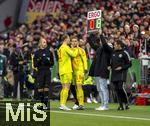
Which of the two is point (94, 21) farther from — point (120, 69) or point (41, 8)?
point (41, 8)

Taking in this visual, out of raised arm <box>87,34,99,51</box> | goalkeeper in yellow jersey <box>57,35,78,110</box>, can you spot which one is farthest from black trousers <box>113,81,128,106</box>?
goalkeeper in yellow jersey <box>57,35,78,110</box>

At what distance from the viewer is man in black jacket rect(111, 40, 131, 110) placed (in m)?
20.0

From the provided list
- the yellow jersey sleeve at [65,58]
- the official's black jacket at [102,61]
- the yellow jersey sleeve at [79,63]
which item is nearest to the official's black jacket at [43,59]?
the yellow jersey sleeve at [65,58]

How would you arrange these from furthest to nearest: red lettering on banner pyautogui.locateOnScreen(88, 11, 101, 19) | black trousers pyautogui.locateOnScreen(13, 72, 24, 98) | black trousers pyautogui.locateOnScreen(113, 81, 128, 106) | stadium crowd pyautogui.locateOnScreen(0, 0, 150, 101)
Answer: black trousers pyautogui.locateOnScreen(13, 72, 24, 98) < stadium crowd pyautogui.locateOnScreen(0, 0, 150, 101) < red lettering on banner pyautogui.locateOnScreen(88, 11, 101, 19) < black trousers pyautogui.locateOnScreen(113, 81, 128, 106)

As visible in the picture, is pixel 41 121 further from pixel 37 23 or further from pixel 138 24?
pixel 37 23

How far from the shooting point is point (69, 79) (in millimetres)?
19797

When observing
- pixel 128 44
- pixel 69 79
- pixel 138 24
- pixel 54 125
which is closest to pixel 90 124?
pixel 54 125

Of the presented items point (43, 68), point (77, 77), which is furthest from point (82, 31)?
point (43, 68)

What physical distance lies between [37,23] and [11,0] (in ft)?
23.5

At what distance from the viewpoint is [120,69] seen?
20.1 meters

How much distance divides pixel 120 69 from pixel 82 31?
11.1 meters

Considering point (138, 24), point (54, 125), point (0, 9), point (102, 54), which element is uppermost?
point (0, 9)

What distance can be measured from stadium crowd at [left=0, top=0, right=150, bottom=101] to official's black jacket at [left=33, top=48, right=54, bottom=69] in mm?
3748

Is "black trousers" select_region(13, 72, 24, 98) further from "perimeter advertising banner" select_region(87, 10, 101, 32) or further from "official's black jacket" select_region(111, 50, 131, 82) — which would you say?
"official's black jacket" select_region(111, 50, 131, 82)
